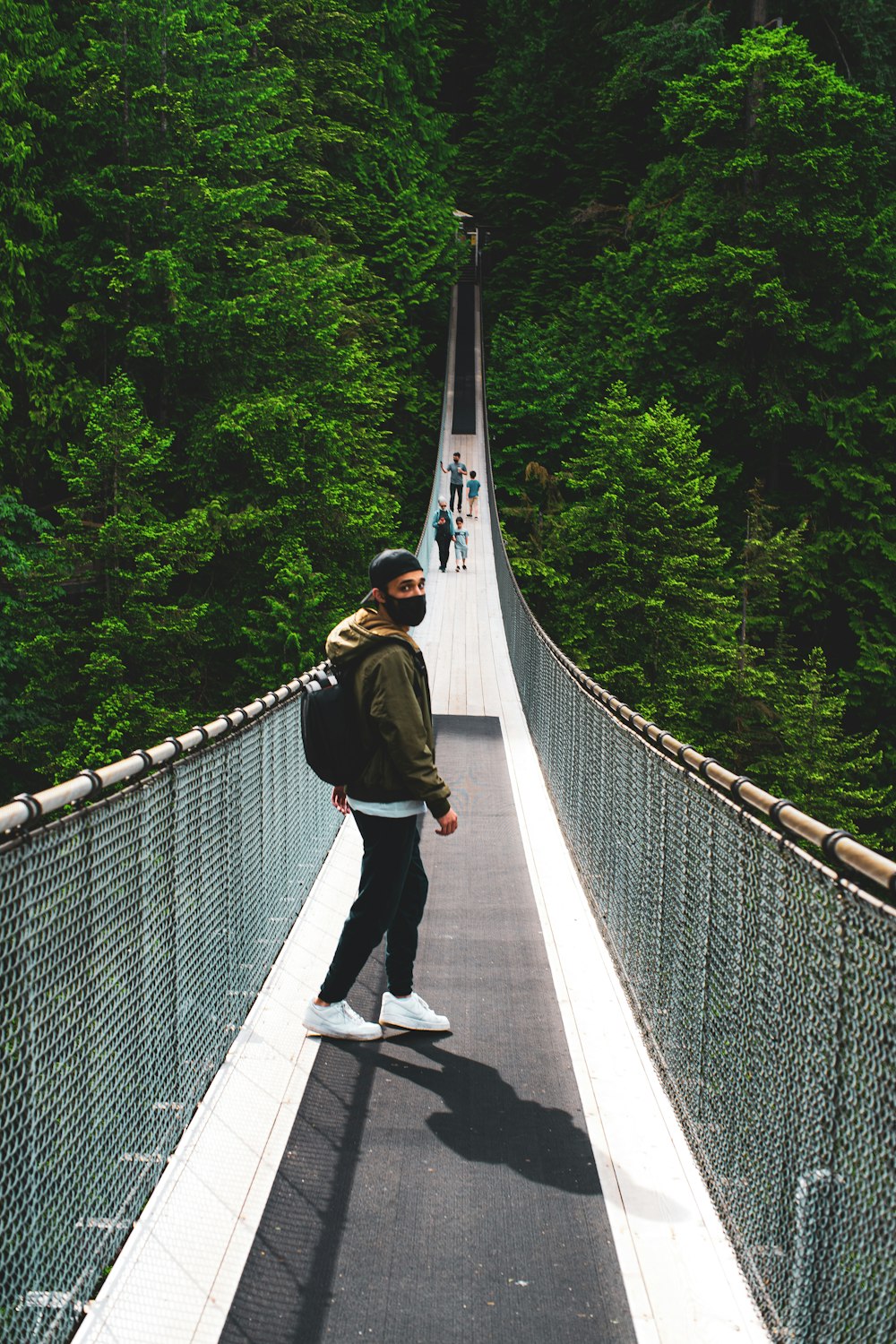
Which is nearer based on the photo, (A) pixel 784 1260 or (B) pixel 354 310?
(A) pixel 784 1260

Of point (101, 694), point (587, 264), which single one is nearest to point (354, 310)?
point (101, 694)

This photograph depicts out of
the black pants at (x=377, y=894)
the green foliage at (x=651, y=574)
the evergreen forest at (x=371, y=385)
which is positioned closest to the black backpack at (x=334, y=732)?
the black pants at (x=377, y=894)

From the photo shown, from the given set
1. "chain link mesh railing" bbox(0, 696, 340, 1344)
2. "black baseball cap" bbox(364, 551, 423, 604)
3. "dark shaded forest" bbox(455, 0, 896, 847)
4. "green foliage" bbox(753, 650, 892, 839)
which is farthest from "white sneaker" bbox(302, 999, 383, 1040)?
"green foliage" bbox(753, 650, 892, 839)

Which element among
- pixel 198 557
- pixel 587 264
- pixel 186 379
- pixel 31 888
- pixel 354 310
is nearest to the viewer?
pixel 31 888

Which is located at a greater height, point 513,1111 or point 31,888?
point 31,888

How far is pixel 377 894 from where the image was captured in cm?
376

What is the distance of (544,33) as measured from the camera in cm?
4734

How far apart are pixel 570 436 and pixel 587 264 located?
1112cm

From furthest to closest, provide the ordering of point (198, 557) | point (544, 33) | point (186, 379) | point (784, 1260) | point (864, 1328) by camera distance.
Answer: point (544, 33)
point (186, 379)
point (198, 557)
point (784, 1260)
point (864, 1328)

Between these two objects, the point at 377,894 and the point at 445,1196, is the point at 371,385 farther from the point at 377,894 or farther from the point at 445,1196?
the point at 445,1196

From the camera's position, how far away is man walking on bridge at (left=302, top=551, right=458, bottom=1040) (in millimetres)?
3566

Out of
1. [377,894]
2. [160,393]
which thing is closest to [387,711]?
[377,894]

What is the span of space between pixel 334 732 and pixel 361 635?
1.04ft

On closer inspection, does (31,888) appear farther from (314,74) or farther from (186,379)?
(314,74)
